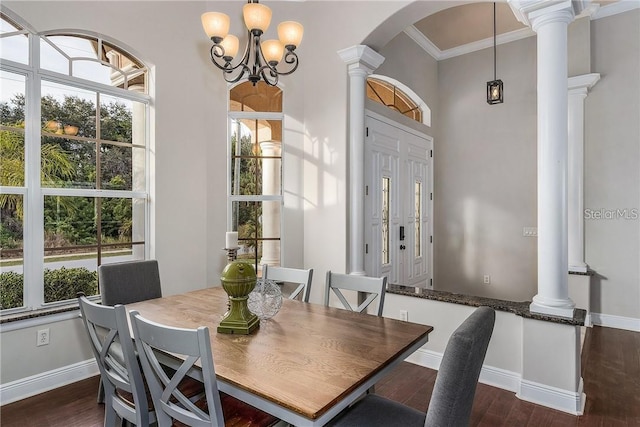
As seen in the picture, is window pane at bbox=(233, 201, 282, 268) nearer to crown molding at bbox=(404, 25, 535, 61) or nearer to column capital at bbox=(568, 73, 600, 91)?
crown molding at bbox=(404, 25, 535, 61)

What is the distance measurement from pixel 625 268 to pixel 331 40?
4006 mm

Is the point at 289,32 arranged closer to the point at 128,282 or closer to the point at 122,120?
the point at 122,120

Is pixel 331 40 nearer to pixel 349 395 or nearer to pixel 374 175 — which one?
pixel 374 175

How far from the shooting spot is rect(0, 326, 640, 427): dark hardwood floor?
2.25 metres

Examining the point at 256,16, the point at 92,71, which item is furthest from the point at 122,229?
the point at 256,16

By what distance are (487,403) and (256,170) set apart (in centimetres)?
280

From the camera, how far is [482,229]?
5023 millimetres

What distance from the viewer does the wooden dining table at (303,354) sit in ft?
4.00

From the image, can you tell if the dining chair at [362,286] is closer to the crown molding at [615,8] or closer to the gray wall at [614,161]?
the gray wall at [614,161]

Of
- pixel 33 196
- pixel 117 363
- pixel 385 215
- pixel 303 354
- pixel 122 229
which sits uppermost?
pixel 33 196

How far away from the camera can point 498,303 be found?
2.76m

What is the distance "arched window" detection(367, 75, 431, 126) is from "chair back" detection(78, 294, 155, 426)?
11.4 ft

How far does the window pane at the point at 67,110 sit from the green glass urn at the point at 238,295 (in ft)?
6.62

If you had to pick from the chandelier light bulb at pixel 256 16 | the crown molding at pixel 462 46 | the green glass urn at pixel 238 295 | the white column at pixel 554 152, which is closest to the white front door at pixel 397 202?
the crown molding at pixel 462 46
